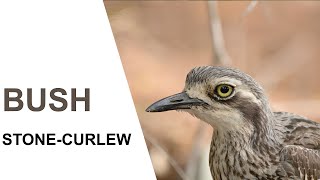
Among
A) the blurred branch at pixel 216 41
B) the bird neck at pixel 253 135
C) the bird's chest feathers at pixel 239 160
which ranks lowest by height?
the bird's chest feathers at pixel 239 160

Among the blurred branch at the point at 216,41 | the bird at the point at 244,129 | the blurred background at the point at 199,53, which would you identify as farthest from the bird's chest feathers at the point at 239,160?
the blurred background at the point at 199,53

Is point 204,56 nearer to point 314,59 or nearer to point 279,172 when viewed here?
point 314,59

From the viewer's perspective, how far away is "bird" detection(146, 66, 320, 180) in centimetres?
634

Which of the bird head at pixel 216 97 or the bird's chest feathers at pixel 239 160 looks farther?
the bird's chest feathers at pixel 239 160

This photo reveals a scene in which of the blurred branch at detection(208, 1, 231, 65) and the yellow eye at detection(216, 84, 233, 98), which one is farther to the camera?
the blurred branch at detection(208, 1, 231, 65)

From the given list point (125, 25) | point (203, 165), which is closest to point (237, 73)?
point (203, 165)

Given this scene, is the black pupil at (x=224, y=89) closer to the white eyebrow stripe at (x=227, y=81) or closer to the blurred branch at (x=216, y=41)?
the white eyebrow stripe at (x=227, y=81)

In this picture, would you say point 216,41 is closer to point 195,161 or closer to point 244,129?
point 195,161

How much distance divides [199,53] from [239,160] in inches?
164

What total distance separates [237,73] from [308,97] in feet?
12.9

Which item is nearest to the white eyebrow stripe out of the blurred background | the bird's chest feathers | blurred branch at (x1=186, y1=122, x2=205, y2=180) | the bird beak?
the bird beak

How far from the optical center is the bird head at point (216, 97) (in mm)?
6324

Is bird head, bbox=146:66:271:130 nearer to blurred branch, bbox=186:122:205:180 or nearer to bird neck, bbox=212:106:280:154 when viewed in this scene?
bird neck, bbox=212:106:280:154

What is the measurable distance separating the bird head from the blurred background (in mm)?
2344
